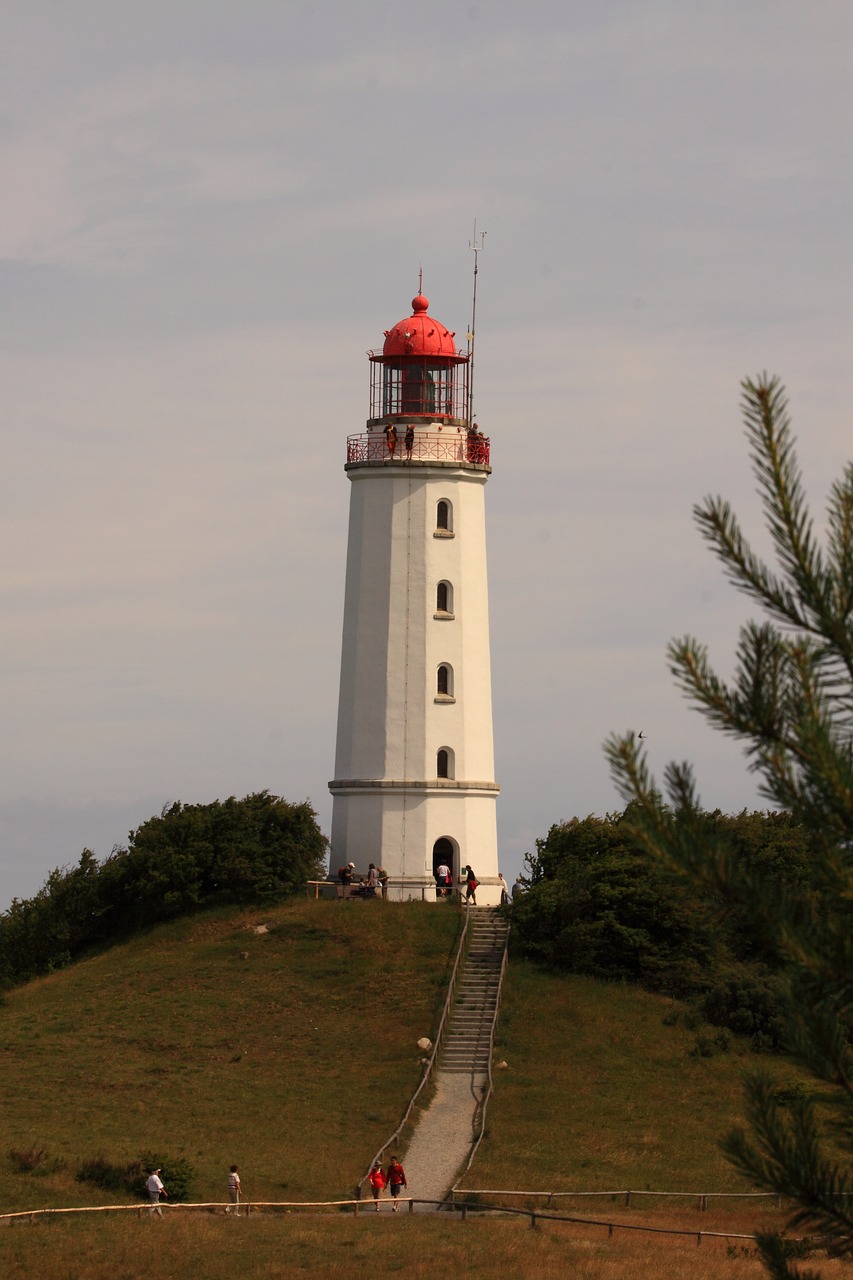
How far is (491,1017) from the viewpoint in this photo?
4297 centimetres

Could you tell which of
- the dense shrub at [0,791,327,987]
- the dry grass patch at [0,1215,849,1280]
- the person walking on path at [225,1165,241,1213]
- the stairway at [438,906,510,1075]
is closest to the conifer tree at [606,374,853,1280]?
the dry grass patch at [0,1215,849,1280]

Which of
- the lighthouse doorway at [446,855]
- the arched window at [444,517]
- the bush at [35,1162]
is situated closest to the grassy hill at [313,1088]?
the bush at [35,1162]

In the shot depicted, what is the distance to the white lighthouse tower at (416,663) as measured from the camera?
50.7 m

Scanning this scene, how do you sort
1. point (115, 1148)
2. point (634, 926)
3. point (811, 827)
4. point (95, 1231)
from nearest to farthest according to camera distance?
point (811, 827) < point (95, 1231) < point (115, 1148) < point (634, 926)

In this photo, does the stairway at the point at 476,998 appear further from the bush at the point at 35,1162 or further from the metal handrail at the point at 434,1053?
the bush at the point at 35,1162

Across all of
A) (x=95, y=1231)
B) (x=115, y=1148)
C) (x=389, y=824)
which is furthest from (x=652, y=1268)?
(x=389, y=824)

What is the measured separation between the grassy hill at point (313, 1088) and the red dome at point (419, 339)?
1639 centimetres

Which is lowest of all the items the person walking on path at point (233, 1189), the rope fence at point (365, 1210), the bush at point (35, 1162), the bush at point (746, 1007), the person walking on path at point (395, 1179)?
the rope fence at point (365, 1210)

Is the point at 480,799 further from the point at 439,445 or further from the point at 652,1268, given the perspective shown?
the point at 652,1268

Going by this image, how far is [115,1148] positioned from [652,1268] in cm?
1143

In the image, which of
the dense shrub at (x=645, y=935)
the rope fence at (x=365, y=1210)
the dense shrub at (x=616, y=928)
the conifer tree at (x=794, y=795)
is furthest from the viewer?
the dense shrub at (x=616, y=928)

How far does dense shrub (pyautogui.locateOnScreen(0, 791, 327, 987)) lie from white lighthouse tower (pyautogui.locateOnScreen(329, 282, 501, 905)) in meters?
1.85

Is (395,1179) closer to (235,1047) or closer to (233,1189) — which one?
(233,1189)

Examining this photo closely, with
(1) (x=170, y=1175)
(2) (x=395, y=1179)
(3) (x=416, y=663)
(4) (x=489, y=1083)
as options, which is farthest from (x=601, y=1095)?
(3) (x=416, y=663)
